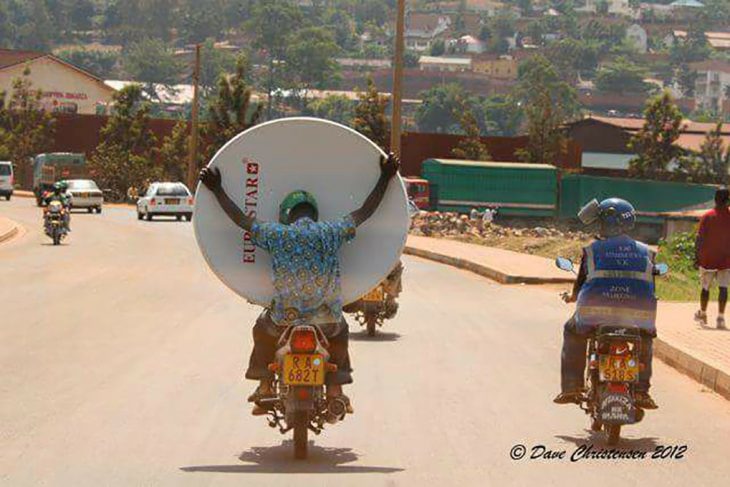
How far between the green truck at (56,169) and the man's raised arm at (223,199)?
2270 inches

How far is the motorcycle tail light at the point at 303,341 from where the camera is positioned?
9.62 m

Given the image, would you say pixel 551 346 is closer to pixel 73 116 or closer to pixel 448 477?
pixel 448 477

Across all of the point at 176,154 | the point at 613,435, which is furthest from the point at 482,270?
the point at 176,154

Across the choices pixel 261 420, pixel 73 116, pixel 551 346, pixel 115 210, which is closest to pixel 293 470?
pixel 261 420

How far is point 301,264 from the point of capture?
991 cm

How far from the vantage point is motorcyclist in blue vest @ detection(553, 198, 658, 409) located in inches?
428

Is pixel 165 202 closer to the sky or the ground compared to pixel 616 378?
closer to the ground

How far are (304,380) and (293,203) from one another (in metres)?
1.18

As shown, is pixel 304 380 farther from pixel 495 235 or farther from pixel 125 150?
pixel 125 150

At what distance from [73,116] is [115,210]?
2680 cm

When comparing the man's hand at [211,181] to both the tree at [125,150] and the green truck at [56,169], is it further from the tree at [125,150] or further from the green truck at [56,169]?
the tree at [125,150]

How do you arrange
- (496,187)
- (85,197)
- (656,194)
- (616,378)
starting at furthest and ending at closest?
1. (496,187)
2. (656,194)
3. (85,197)
4. (616,378)

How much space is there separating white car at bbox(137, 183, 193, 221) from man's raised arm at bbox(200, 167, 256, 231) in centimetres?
4458

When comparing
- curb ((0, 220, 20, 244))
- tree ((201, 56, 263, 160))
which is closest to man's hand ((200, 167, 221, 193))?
curb ((0, 220, 20, 244))
